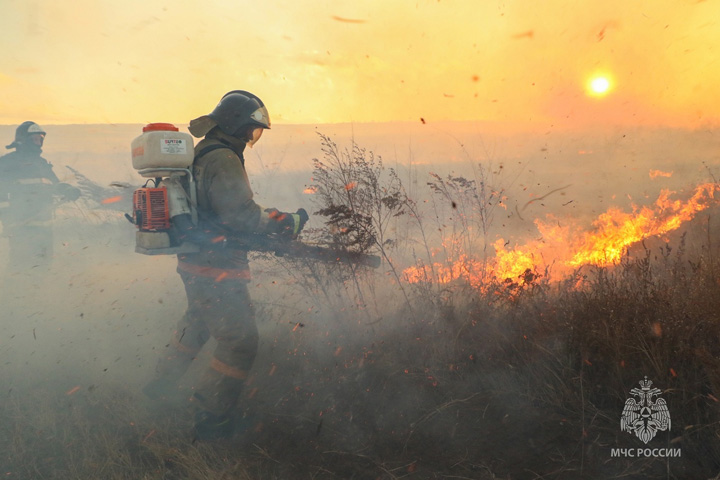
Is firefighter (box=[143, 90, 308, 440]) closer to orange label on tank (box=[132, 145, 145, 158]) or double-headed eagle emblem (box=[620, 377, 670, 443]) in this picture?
orange label on tank (box=[132, 145, 145, 158])

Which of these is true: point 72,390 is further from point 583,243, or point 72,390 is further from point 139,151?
point 583,243

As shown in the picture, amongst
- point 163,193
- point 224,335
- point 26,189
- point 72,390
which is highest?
point 26,189

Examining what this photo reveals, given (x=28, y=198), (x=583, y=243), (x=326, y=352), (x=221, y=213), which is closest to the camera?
(x=221, y=213)

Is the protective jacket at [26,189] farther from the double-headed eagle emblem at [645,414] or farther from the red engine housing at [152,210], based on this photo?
the double-headed eagle emblem at [645,414]

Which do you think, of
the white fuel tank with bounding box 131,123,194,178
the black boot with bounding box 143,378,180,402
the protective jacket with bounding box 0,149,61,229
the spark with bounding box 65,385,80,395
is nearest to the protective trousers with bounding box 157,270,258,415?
the black boot with bounding box 143,378,180,402

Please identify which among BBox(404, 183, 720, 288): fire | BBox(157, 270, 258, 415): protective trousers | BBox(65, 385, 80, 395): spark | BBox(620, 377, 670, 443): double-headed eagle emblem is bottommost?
BBox(65, 385, 80, 395): spark

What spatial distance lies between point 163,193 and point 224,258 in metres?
0.64

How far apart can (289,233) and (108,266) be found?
556cm

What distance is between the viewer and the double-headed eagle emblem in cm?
242

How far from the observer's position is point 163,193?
10.5ft

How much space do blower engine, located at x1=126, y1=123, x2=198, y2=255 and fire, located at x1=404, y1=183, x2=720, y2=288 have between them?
2.29 meters

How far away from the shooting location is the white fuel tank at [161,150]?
3088 mm

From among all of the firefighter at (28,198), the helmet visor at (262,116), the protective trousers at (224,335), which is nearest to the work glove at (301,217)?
the protective trousers at (224,335)

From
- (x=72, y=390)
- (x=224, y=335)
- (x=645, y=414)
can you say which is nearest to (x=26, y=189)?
(x=72, y=390)
